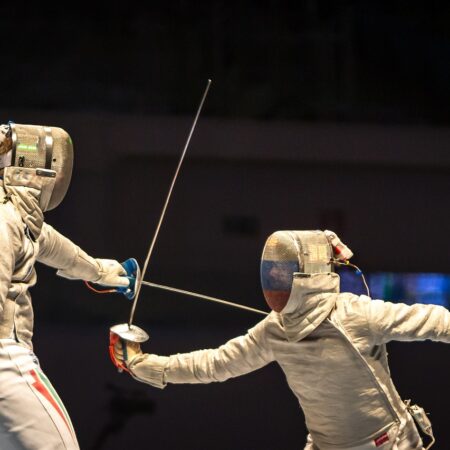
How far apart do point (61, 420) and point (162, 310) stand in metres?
1.36

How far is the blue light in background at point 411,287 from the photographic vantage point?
3336mm

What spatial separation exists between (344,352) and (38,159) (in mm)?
883

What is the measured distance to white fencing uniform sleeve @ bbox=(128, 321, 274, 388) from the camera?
235cm

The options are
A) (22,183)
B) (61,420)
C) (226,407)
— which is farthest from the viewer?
(226,407)

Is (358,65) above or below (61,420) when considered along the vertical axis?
above

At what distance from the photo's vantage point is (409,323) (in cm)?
220

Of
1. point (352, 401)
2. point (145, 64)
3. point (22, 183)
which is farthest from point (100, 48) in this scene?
point (352, 401)

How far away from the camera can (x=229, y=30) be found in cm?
346

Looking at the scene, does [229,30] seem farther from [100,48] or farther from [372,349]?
[372,349]

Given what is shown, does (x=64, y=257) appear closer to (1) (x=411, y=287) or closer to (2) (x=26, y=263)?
(2) (x=26, y=263)

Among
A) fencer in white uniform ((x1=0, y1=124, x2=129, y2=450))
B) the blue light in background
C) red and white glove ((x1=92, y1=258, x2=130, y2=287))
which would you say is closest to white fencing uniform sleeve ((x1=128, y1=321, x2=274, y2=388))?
red and white glove ((x1=92, y1=258, x2=130, y2=287))

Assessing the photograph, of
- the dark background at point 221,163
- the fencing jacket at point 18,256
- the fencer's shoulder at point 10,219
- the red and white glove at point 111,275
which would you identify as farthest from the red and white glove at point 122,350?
the dark background at point 221,163

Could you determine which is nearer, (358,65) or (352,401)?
(352,401)

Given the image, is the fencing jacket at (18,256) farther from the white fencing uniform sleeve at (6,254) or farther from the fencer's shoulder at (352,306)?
the fencer's shoulder at (352,306)
